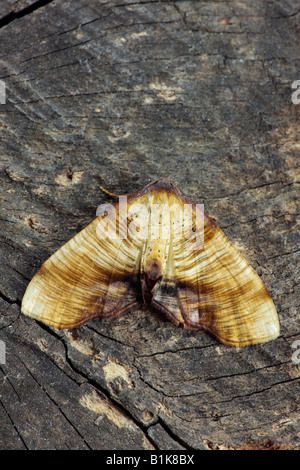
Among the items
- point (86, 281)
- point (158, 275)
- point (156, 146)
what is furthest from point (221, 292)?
point (156, 146)

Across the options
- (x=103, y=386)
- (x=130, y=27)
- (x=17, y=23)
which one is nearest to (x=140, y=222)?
(x=103, y=386)

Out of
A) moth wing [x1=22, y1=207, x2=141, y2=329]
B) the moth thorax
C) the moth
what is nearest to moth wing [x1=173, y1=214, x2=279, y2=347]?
the moth

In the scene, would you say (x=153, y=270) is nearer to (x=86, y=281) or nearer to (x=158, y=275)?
(x=158, y=275)

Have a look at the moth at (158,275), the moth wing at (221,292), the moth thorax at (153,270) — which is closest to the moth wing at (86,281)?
the moth at (158,275)

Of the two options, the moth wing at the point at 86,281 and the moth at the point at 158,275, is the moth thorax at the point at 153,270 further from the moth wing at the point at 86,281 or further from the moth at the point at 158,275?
the moth wing at the point at 86,281

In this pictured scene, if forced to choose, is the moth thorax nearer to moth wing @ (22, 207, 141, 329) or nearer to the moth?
the moth
